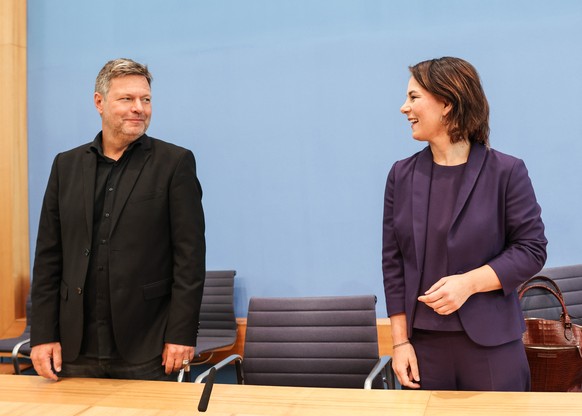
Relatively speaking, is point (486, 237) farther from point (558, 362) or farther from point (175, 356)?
point (175, 356)

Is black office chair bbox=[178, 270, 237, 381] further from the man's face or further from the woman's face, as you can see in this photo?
the woman's face

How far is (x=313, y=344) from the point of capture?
2.81 m

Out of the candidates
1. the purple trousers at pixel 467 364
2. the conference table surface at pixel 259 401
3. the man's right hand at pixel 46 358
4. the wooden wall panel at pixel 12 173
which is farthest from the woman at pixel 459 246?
the wooden wall panel at pixel 12 173

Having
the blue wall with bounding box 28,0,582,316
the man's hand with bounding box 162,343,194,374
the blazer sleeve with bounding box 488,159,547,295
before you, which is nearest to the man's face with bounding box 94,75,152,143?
the man's hand with bounding box 162,343,194,374

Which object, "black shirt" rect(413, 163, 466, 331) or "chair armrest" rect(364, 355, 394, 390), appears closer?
"black shirt" rect(413, 163, 466, 331)

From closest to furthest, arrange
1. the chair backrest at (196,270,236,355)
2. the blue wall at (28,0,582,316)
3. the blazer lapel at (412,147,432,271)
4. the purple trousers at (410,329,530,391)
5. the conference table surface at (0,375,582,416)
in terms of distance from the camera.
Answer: the conference table surface at (0,375,582,416) → the purple trousers at (410,329,530,391) → the blazer lapel at (412,147,432,271) → the blue wall at (28,0,582,316) → the chair backrest at (196,270,236,355)

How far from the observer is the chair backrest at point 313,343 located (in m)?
2.76

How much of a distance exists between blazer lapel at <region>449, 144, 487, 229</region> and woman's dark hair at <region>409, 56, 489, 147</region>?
54mm

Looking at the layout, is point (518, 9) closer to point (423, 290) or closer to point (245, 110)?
point (245, 110)

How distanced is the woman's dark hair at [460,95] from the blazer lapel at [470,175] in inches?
2.1

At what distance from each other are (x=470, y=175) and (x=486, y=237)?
0.19 metres

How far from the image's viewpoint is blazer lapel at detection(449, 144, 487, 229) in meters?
1.94

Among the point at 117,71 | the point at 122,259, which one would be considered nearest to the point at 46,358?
the point at 122,259

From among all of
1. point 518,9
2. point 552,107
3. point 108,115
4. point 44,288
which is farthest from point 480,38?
point 44,288
